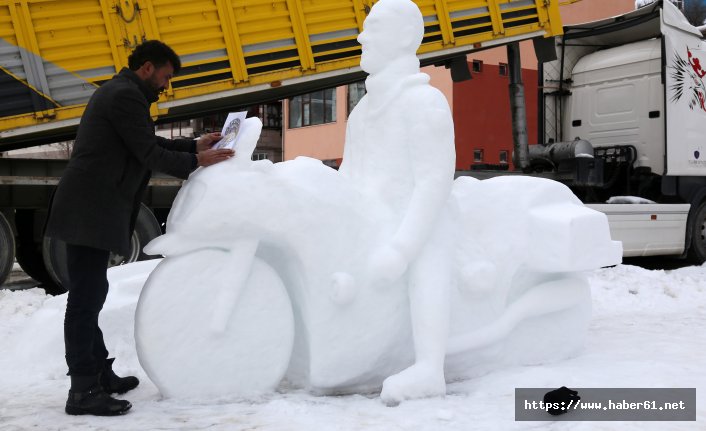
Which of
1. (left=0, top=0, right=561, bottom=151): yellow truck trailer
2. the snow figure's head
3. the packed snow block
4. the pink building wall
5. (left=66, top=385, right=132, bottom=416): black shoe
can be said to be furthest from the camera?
the pink building wall

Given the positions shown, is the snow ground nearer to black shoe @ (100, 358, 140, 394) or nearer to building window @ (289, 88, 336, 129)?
black shoe @ (100, 358, 140, 394)

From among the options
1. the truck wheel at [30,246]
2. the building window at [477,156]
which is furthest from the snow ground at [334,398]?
the building window at [477,156]

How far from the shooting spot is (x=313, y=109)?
1962 centimetres

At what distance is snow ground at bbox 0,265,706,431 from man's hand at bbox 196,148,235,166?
0.93 meters

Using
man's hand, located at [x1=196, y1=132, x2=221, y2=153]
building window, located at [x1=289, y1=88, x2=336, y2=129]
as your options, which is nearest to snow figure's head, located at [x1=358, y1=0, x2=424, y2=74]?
man's hand, located at [x1=196, y1=132, x2=221, y2=153]

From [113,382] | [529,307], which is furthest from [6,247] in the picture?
[529,307]

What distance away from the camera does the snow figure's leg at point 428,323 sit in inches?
108

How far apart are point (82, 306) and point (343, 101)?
1605 centimetres

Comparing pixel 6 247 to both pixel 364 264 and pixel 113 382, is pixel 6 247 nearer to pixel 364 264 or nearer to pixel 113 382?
pixel 113 382

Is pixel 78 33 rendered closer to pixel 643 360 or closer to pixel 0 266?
pixel 0 266

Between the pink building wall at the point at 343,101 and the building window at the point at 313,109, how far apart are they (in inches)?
6.9

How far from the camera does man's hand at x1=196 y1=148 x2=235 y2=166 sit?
9.00 ft

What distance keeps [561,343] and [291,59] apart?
4.08 m

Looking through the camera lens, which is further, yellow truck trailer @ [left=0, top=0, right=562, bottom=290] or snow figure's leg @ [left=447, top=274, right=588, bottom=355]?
yellow truck trailer @ [left=0, top=0, right=562, bottom=290]
